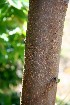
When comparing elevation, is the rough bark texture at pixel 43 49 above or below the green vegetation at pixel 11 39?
below

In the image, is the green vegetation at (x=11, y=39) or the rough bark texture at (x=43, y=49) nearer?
the rough bark texture at (x=43, y=49)

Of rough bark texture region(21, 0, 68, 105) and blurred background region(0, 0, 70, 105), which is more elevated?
blurred background region(0, 0, 70, 105)

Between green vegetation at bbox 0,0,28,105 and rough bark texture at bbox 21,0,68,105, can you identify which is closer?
rough bark texture at bbox 21,0,68,105

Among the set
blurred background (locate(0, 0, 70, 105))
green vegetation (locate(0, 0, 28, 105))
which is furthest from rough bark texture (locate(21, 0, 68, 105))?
green vegetation (locate(0, 0, 28, 105))

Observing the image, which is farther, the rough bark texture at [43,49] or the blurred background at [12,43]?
the blurred background at [12,43]

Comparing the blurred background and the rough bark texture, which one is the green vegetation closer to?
the blurred background

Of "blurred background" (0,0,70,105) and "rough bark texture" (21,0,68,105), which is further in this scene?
"blurred background" (0,0,70,105)

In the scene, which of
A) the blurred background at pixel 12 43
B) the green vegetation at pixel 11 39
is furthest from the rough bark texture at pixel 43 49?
the green vegetation at pixel 11 39

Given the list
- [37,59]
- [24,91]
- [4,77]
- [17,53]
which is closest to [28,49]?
[37,59]

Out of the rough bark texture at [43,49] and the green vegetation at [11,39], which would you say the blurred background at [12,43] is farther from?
the rough bark texture at [43,49]
